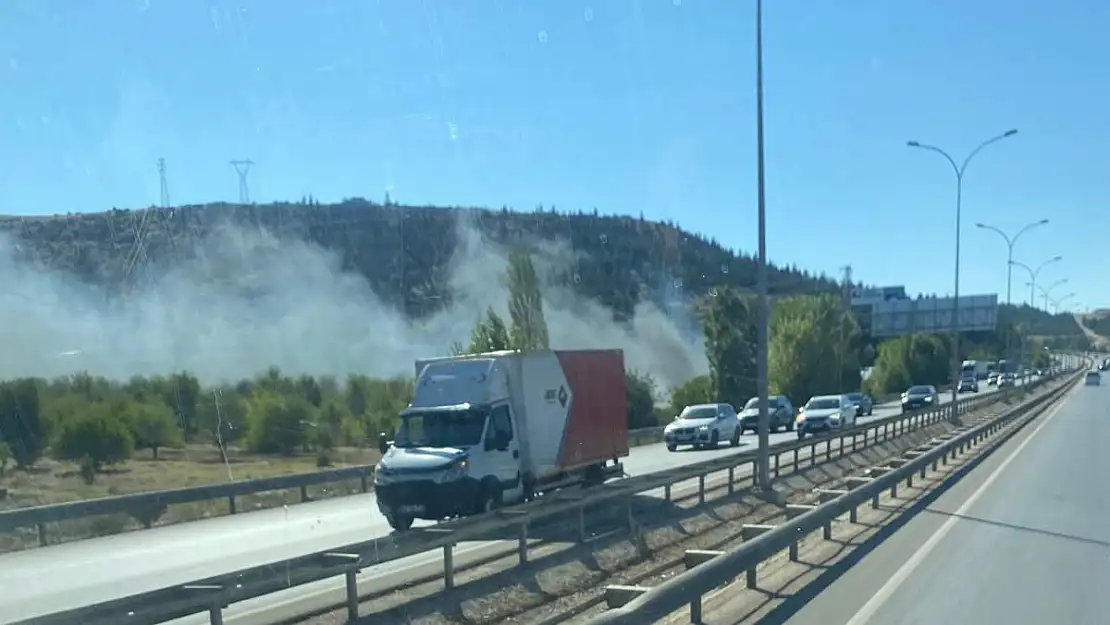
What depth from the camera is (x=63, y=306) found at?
5012 centimetres

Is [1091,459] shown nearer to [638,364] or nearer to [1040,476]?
[1040,476]

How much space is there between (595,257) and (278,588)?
100120 millimetres

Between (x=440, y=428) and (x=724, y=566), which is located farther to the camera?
(x=440, y=428)

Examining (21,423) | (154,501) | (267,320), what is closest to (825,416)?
(21,423)

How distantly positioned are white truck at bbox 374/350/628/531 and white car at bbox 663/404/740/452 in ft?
53.4

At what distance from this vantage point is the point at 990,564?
12.8 metres

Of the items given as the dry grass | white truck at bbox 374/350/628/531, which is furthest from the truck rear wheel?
the dry grass

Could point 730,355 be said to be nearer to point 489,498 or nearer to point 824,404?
point 824,404

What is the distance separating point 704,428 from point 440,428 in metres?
22.1

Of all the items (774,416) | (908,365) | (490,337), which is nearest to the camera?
(774,416)

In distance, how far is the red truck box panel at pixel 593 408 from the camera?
22.4m

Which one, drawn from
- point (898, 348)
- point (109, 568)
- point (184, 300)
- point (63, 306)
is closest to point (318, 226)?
point (184, 300)

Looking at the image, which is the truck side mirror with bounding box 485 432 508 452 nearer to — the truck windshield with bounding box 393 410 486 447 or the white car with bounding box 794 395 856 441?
the truck windshield with bounding box 393 410 486 447

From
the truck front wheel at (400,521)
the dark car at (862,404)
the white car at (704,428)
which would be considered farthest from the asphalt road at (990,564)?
the dark car at (862,404)
